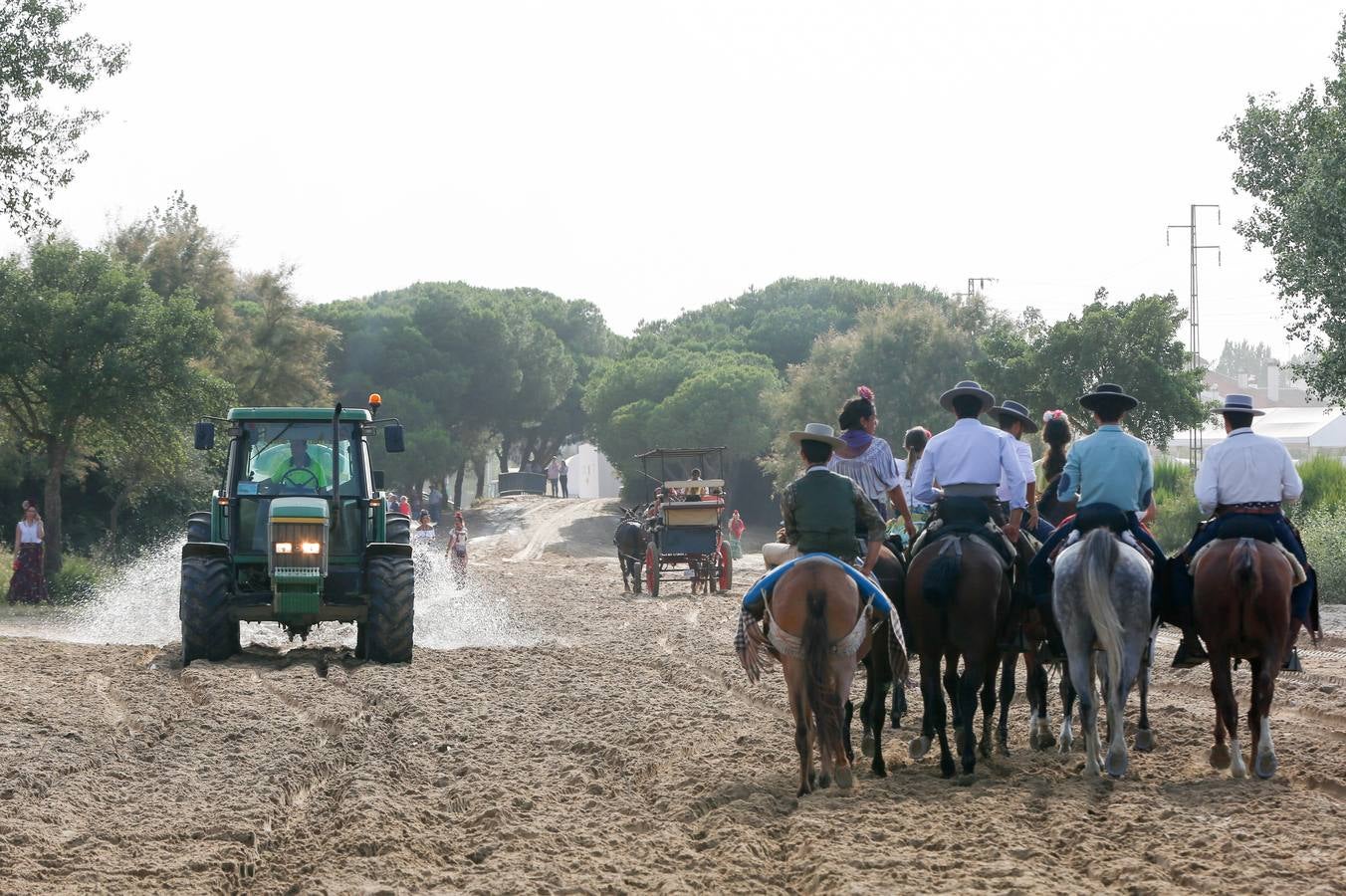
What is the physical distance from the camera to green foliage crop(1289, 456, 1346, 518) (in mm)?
28438

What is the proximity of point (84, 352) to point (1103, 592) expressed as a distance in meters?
23.2

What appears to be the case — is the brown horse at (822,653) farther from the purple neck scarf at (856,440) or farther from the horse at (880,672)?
the purple neck scarf at (856,440)

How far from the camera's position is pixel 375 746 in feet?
34.4

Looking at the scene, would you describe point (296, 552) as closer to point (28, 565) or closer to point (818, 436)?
point (818, 436)

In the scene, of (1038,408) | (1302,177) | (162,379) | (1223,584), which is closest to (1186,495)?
(1038,408)

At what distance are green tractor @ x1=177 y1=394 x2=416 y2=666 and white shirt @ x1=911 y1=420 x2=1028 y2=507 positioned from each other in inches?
261

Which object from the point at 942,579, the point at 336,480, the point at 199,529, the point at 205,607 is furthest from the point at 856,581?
the point at 199,529

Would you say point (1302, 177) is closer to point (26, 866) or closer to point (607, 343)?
point (26, 866)

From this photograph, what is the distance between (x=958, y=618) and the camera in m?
9.10

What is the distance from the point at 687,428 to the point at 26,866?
55.2 m

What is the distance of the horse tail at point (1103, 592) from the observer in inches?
351

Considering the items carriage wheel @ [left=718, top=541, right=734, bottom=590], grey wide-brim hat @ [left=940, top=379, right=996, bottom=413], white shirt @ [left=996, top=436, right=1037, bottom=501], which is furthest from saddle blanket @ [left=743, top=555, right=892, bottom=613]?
carriage wheel @ [left=718, top=541, right=734, bottom=590]

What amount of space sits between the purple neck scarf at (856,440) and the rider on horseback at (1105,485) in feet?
4.92

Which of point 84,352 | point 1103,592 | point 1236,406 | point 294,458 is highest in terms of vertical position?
point 84,352
